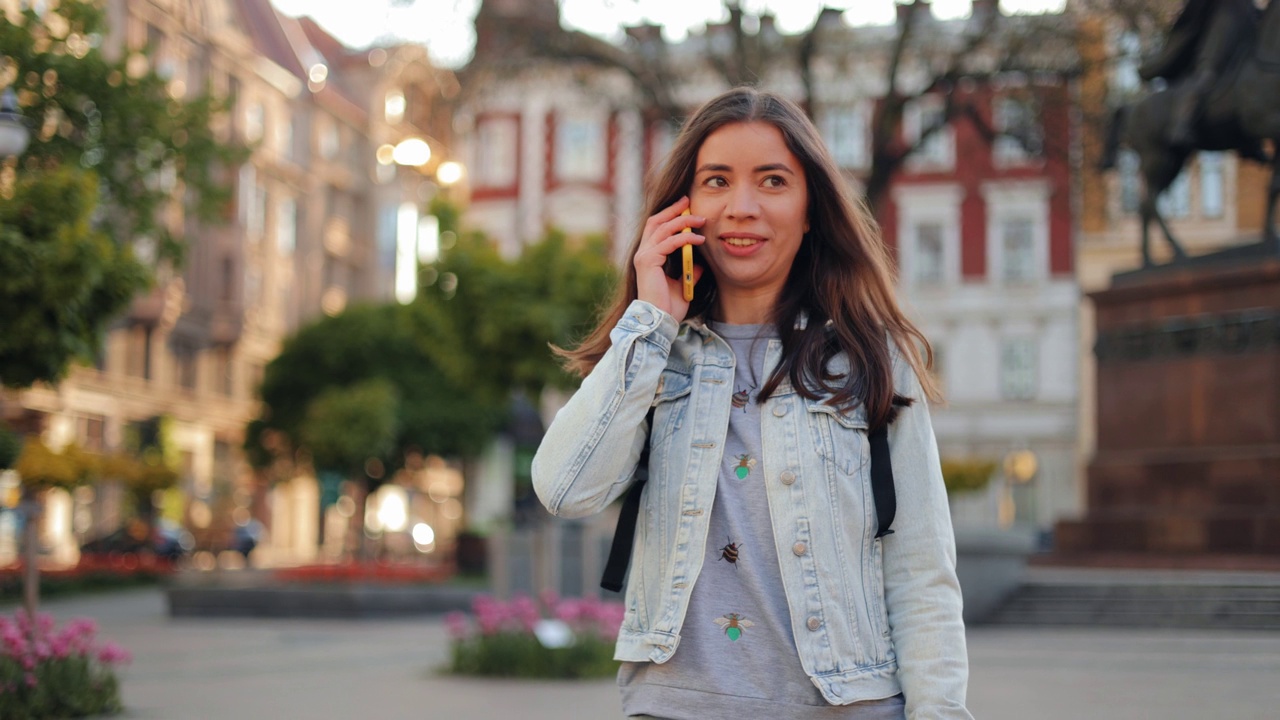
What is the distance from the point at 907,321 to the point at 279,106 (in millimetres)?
59064

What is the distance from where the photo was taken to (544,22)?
2116 cm

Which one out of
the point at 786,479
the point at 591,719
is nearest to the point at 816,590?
the point at 786,479

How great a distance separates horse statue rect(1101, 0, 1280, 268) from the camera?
583 inches

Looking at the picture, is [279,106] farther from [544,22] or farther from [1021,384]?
[544,22]

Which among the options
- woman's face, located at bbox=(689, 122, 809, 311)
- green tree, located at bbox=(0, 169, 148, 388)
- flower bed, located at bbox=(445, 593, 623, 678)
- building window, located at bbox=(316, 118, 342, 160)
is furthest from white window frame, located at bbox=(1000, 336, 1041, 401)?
woman's face, located at bbox=(689, 122, 809, 311)

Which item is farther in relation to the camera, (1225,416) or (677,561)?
(1225,416)

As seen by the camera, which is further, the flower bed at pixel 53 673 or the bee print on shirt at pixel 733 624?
the flower bed at pixel 53 673

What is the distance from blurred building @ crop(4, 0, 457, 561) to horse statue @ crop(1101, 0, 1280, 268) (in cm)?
2581

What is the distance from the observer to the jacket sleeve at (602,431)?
2.58 metres

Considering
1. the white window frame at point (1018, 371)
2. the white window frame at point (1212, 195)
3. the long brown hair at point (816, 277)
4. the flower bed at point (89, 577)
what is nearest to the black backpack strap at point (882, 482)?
the long brown hair at point (816, 277)

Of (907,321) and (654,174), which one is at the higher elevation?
(654,174)

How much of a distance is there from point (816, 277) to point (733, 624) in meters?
0.68

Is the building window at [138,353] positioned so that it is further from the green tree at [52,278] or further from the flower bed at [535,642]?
the green tree at [52,278]

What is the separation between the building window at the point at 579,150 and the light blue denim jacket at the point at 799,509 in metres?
51.0
